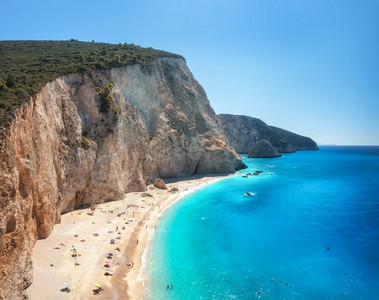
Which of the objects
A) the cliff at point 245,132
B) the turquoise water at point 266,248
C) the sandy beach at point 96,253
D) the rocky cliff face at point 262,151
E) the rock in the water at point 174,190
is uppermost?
the cliff at point 245,132

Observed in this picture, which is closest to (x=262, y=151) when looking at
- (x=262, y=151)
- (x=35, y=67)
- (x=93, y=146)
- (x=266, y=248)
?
(x=262, y=151)

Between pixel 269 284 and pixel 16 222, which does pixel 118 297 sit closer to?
pixel 16 222

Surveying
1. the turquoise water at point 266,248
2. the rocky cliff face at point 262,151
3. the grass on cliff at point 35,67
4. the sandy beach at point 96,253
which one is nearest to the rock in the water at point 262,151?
the rocky cliff face at point 262,151

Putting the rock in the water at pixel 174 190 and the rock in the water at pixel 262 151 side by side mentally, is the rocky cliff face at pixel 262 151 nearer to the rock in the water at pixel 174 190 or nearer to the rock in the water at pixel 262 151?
the rock in the water at pixel 262 151

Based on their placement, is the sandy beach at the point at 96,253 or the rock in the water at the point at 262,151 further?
the rock in the water at the point at 262,151

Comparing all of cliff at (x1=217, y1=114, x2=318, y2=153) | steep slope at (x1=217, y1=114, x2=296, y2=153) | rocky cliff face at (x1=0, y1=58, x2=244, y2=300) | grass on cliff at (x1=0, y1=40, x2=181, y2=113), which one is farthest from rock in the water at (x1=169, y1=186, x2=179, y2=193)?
steep slope at (x1=217, y1=114, x2=296, y2=153)

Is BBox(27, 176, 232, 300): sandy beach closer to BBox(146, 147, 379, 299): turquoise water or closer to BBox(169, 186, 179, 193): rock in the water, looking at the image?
BBox(146, 147, 379, 299): turquoise water

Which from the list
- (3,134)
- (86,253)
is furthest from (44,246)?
(3,134)
